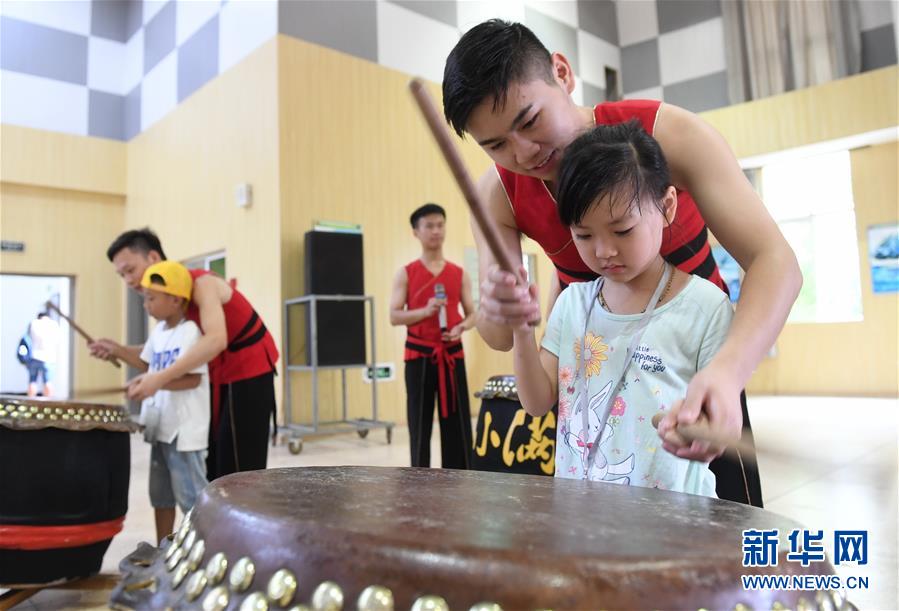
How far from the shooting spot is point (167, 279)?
215 centimetres

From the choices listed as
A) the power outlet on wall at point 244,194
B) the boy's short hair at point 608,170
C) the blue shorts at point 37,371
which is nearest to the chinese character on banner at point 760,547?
the boy's short hair at point 608,170

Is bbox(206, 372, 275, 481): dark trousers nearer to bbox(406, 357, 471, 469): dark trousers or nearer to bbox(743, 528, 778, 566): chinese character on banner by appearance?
bbox(406, 357, 471, 469): dark trousers

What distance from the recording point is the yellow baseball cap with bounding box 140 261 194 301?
2.13m

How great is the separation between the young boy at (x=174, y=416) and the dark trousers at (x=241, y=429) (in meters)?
0.07

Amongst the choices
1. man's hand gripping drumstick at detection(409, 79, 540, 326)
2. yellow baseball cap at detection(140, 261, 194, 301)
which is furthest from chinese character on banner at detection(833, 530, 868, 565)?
yellow baseball cap at detection(140, 261, 194, 301)

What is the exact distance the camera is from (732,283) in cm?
769

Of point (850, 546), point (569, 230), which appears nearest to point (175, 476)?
point (569, 230)

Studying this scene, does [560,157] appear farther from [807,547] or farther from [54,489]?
[54,489]

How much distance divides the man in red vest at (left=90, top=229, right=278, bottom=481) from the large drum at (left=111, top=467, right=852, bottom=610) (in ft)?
Answer: 5.37

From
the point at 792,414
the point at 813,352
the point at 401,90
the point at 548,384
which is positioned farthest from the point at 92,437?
the point at 813,352

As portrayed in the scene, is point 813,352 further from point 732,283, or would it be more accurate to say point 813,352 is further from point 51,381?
point 51,381

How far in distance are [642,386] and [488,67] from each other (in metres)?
0.55

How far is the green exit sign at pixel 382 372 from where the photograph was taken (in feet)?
18.0

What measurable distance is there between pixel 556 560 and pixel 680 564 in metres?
0.09
